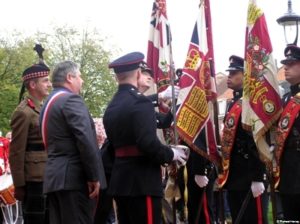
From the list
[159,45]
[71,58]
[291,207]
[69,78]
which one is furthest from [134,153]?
[71,58]

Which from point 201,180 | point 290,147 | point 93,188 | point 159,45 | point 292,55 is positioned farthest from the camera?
point 159,45

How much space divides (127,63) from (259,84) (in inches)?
52.1

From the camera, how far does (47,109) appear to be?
510cm

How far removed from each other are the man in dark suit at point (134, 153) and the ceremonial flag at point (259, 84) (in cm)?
89

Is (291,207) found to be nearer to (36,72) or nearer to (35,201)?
(35,201)

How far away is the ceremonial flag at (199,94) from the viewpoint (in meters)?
6.32

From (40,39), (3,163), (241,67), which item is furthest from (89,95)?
(241,67)

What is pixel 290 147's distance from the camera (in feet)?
16.8

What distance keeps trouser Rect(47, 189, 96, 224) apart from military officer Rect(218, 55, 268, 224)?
1.69 m

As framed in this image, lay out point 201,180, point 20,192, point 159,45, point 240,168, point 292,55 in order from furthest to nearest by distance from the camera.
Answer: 1. point 159,45
2. point 201,180
3. point 240,168
4. point 20,192
5. point 292,55

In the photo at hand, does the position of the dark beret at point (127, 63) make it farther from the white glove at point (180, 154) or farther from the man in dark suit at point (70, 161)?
the white glove at point (180, 154)

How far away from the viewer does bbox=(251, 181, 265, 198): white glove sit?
574 centimetres

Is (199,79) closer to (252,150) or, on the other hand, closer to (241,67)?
(241,67)

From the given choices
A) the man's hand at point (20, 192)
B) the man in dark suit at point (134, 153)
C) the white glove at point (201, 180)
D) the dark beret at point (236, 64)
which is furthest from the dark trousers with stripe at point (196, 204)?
the man's hand at point (20, 192)
